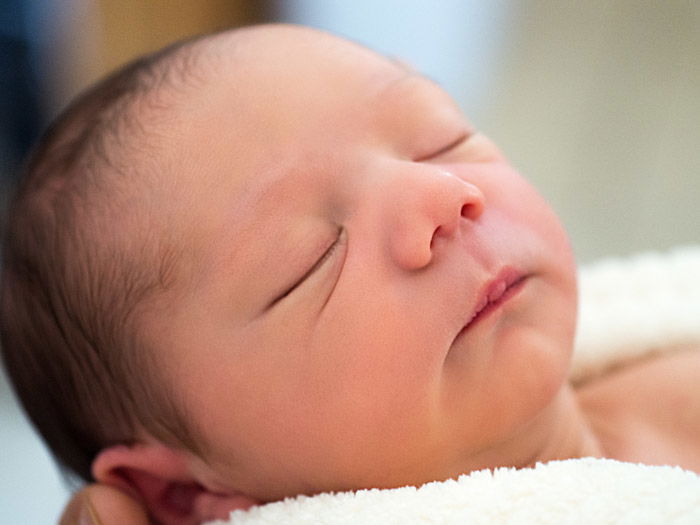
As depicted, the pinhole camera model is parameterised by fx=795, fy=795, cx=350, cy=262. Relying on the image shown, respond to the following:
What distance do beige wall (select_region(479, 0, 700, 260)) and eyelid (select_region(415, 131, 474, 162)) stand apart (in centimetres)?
112

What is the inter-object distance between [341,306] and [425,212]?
12 centimetres

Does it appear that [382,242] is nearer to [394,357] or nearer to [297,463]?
[394,357]

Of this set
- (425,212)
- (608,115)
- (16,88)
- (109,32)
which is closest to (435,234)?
(425,212)

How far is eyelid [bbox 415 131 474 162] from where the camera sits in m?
0.85

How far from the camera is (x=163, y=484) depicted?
2.90 feet

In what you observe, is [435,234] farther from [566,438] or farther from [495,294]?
[566,438]

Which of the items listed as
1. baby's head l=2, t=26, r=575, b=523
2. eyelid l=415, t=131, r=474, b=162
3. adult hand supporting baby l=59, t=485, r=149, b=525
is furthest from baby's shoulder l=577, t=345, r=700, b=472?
adult hand supporting baby l=59, t=485, r=149, b=525

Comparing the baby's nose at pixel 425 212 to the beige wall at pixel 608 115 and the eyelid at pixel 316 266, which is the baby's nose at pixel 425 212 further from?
the beige wall at pixel 608 115

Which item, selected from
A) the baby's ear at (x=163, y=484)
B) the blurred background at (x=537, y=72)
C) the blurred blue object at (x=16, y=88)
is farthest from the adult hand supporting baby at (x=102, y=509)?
the blurred blue object at (x=16, y=88)

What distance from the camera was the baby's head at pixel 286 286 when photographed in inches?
28.9

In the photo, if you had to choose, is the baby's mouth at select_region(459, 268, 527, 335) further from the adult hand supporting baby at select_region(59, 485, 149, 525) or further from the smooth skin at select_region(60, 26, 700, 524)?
the adult hand supporting baby at select_region(59, 485, 149, 525)

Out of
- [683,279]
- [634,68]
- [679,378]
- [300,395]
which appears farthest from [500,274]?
[634,68]

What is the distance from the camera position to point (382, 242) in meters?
0.75

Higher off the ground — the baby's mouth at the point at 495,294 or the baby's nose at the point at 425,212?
the baby's nose at the point at 425,212
